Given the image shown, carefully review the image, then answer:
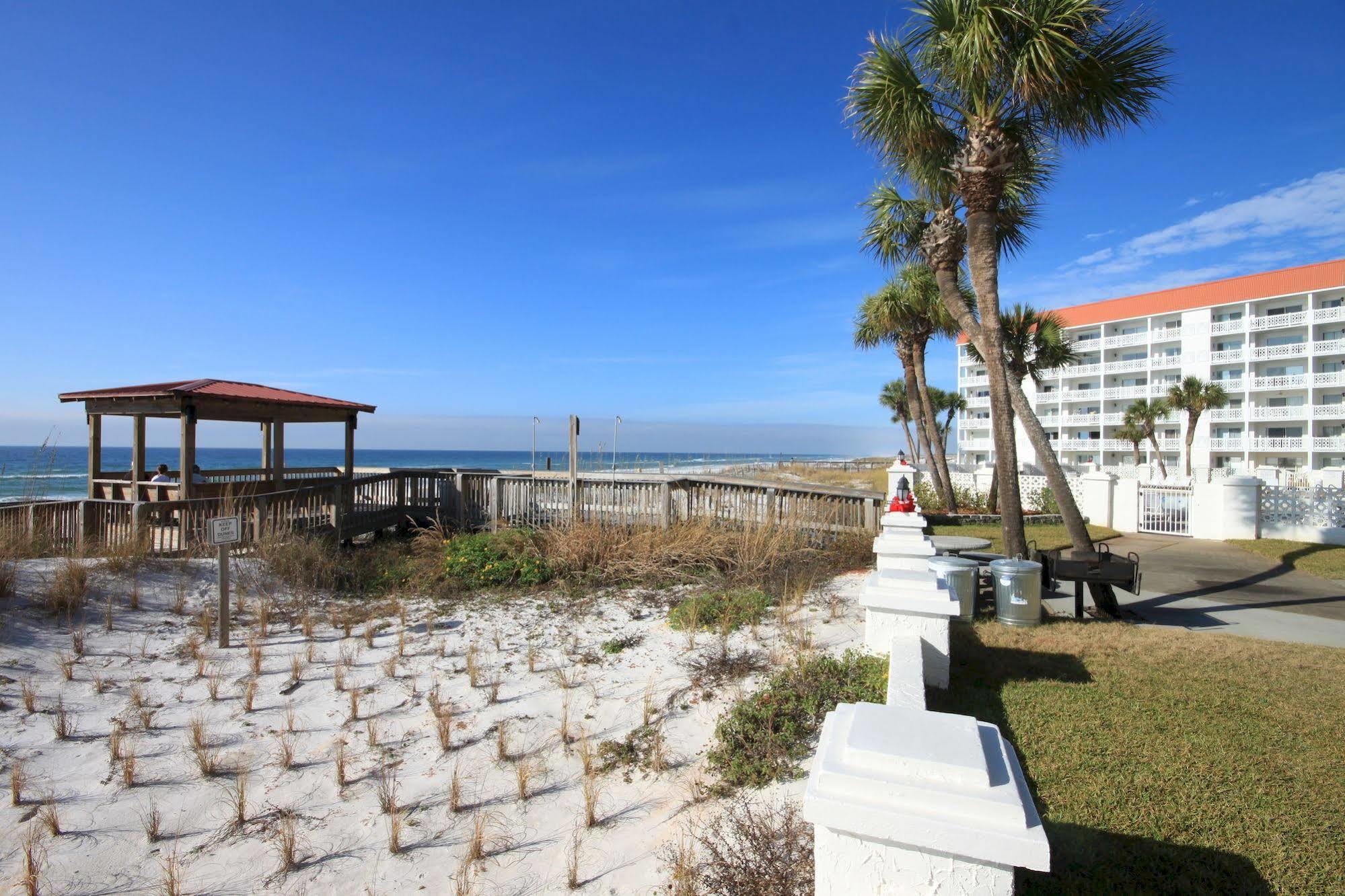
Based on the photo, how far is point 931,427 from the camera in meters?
18.8

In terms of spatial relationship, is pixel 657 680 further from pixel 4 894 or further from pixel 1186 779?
pixel 4 894

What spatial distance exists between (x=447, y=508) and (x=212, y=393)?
14.8ft

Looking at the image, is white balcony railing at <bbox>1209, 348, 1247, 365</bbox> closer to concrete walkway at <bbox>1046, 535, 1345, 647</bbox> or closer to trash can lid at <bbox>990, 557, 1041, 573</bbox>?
concrete walkway at <bbox>1046, 535, 1345, 647</bbox>

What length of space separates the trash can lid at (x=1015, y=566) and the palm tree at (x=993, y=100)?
217cm

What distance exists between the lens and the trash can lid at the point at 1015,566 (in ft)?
19.0

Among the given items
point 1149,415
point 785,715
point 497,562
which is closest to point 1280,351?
point 1149,415

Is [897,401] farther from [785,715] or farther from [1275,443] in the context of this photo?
[785,715]

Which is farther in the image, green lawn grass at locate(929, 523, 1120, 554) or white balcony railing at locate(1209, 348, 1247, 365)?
white balcony railing at locate(1209, 348, 1247, 365)

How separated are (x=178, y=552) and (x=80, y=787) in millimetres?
5484

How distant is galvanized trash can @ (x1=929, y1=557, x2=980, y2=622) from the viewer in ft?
19.0

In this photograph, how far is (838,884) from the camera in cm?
152

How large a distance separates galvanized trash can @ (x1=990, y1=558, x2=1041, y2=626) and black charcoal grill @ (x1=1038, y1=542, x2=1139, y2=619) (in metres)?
0.68

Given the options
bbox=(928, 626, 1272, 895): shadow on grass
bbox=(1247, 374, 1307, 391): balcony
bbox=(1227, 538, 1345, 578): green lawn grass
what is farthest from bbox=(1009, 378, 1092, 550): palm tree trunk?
bbox=(1247, 374, 1307, 391): balcony

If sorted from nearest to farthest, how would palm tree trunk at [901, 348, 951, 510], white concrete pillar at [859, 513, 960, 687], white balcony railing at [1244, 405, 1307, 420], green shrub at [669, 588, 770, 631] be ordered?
white concrete pillar at [859, 513, 960, 687] → green shrub at [669, 588, 770, 631] → palm tree trunk at [901, 348, 951, 510] → white balcony railing at [1244, 405, 1307, 420]
